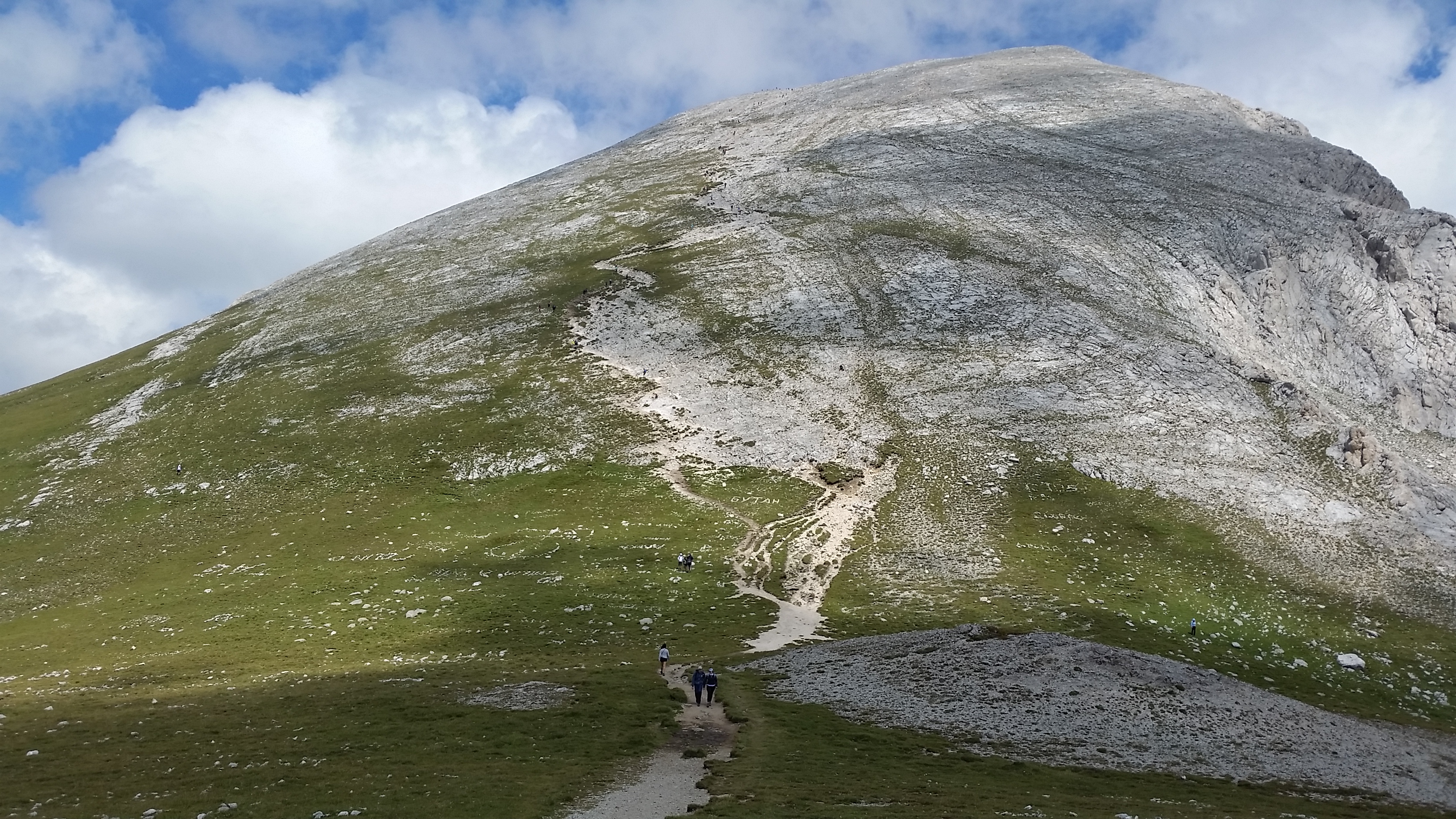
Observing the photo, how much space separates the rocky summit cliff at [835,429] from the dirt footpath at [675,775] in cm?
222

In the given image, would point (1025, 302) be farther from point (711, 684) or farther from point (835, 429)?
point (711, 684)

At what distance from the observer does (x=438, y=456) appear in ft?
271

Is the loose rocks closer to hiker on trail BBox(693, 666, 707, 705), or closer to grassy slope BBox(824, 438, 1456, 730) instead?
hiker on trail BBox(693, 666, 707, 705)

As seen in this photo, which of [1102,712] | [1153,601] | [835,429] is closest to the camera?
[1102,712]

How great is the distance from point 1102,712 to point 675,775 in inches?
792

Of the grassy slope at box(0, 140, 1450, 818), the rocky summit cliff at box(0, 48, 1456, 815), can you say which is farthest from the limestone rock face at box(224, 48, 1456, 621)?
the grassy slope at box(0, 140, 1450, 818)

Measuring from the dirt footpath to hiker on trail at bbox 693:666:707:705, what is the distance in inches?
14.1

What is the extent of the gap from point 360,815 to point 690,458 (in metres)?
55.0

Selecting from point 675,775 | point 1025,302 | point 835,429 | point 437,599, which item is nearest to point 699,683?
point 675,775

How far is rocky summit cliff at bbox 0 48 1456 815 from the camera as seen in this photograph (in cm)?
5562

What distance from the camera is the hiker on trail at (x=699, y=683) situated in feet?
132

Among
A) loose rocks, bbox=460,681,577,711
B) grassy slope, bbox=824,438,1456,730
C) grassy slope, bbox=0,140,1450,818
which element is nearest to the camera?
grassy slope, bbox=0,140,1450,818

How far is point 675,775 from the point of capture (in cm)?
3100

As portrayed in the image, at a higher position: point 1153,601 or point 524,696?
point 1153,601
